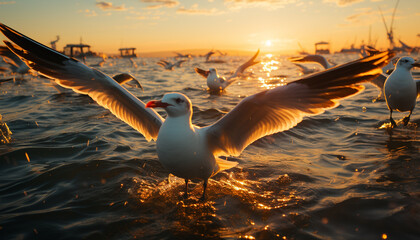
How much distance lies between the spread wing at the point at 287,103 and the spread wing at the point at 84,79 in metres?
1.27

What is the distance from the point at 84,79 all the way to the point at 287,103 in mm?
3164

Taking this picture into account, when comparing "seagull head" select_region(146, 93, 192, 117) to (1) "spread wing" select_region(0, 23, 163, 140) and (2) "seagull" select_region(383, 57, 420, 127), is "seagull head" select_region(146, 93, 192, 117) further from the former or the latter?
(2) "seagull" select_region(383, 57, 420, 127)

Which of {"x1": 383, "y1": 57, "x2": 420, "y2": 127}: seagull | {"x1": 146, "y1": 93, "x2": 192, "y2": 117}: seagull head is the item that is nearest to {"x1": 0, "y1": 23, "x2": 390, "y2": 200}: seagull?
{"x1": 146, "y1": 93, "x2": 192, "y2": 117}: seagull head

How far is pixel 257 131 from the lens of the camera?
4.04m

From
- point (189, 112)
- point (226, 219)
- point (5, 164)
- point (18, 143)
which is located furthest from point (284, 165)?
point (18, 143)

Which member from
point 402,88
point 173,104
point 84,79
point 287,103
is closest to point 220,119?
point 173,104

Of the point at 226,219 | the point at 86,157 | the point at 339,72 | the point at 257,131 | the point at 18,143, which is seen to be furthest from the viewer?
the point at 18,143

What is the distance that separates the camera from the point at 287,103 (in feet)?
11.4

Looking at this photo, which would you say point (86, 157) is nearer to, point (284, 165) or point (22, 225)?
point (22, 225)

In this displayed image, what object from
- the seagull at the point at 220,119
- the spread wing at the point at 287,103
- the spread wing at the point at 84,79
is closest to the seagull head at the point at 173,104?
the seagull at the point at 220,119

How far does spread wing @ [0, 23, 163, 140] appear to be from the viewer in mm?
3949

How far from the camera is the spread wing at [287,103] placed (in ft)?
9.77

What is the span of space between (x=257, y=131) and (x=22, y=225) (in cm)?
316

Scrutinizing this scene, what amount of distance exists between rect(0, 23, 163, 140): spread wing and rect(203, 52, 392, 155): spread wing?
1266mm
